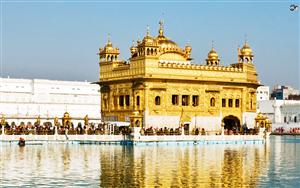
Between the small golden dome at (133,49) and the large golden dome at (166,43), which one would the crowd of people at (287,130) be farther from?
the large golden dome at (166,43)

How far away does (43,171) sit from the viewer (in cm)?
2484

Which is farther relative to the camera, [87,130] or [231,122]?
[231,122]

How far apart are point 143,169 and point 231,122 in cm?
2945

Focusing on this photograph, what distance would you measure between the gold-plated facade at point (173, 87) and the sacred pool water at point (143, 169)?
13798 millimetres

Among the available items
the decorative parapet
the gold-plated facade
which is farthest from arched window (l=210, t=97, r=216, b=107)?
the decorative parapet

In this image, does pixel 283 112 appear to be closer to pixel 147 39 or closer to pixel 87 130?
pixel 147 39

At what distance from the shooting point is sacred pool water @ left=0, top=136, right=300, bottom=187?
2173 centimetres

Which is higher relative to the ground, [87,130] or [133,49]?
[133,49]

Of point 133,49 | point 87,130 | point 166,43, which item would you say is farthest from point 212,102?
point 87,130

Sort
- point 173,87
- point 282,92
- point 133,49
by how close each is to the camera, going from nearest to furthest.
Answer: point 173,87, point 133,49, point 282,92

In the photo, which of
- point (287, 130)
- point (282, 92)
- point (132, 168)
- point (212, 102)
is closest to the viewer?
point (132, 168)

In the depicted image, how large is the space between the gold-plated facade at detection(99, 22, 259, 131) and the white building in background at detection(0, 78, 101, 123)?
76.7 feet

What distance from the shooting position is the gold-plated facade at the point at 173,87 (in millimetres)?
48688

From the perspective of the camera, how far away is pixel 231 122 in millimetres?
54719
